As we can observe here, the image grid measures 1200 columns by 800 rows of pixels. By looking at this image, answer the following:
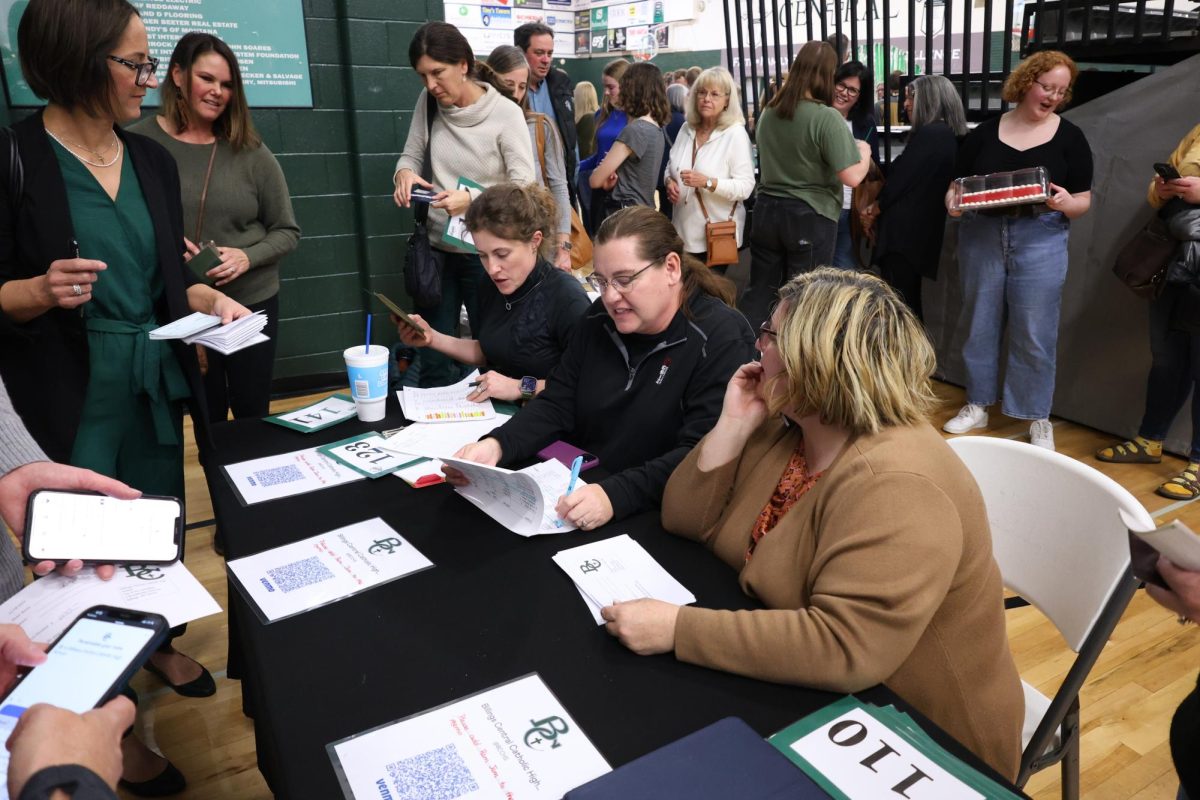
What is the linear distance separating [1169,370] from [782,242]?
5.49 ft

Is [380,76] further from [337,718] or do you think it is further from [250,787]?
[337,718]

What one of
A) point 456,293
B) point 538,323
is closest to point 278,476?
point 538,323

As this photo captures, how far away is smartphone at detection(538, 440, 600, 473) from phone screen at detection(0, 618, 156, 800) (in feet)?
3.03

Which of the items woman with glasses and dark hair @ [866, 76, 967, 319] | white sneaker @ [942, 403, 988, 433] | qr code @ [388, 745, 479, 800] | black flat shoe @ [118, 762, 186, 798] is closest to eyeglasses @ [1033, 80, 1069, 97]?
woman with glasses and dark hair @ [866, 76, 967, 319]

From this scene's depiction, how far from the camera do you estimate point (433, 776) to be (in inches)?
35.4

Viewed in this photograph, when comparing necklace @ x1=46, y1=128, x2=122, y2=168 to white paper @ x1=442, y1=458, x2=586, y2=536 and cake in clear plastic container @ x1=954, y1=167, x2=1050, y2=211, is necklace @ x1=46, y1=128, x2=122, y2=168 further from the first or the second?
cake in clear plastic container @ x1=954, y1=167, x2=1050, y2=211

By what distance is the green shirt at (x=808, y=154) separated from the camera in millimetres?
3619

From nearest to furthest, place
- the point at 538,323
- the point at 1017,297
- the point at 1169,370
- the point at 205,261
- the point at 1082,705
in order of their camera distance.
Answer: the point at 1082,705 < the point at 205,261 < the point at 538,323 < the point at 1169,370 < the point at 1017,297

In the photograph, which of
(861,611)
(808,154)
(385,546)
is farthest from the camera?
(808,154)

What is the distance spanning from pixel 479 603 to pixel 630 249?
889 mm

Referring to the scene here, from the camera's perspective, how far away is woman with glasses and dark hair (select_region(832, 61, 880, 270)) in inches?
164

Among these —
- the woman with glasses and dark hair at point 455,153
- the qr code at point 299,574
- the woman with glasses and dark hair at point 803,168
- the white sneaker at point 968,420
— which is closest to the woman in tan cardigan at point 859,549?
the qr code at point 299,574

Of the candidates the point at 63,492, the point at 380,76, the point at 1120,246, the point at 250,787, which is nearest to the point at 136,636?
the point at 63,492

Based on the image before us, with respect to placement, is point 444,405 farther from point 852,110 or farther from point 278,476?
point 852,110
